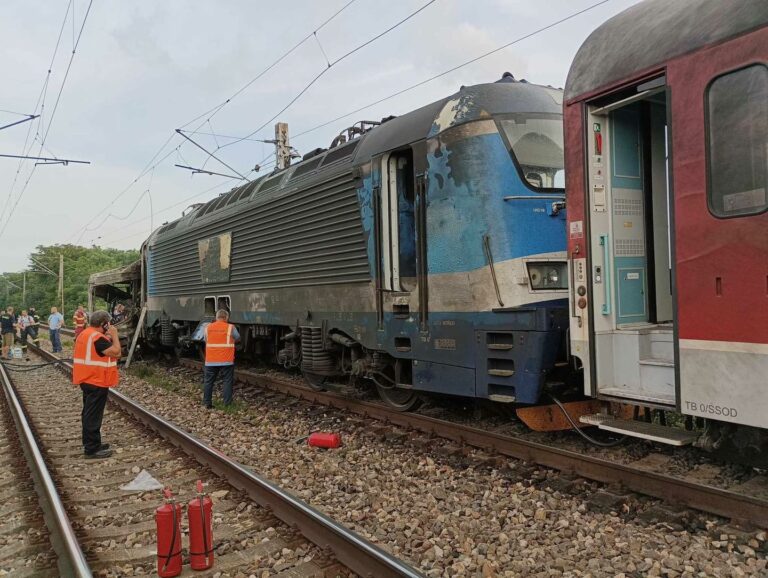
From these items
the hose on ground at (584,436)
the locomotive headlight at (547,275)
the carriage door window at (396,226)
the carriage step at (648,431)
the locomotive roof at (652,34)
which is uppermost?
the locomotive roof at (652,34)

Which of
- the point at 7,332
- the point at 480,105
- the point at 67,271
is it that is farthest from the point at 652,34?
the point at 67,271

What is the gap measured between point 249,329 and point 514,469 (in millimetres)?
6575

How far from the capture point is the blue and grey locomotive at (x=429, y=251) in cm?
544

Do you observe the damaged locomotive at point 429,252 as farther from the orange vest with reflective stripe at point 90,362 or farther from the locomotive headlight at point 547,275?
the orange vest with reflective stripe at point 90,362

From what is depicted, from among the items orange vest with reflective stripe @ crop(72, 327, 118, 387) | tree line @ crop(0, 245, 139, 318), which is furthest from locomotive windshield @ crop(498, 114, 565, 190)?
tree line @ crop(0, 245, 139, 318)

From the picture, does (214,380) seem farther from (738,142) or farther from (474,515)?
(738,142)

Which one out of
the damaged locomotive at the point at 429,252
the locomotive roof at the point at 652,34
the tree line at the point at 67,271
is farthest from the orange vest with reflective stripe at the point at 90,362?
the tree line at the point at 67,271

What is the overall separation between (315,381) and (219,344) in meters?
1.57

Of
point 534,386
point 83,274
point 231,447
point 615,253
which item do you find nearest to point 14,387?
point 231,447

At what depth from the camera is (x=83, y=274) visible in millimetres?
63219

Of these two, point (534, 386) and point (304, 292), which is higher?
point (304, 292)

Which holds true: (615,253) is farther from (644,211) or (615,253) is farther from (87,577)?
(87,577)

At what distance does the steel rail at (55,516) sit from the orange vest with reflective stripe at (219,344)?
8.25 ft

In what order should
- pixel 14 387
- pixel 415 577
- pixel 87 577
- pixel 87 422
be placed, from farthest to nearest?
pixel 14 387
pixel 87 422
pixel 87 577
pixel 415 577
